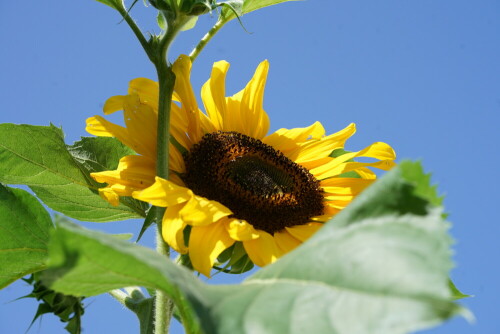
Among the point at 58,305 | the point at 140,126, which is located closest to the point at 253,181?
the point at 140,126

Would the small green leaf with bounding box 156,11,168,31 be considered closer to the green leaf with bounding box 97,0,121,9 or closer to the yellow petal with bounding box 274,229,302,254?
the green leaf with bounding box 97,0,121,9

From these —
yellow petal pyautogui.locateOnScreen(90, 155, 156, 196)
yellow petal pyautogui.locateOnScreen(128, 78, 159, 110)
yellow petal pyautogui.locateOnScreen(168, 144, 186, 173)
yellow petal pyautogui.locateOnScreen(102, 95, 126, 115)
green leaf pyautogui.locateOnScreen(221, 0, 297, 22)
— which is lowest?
yellow petal pyautogui.locateOnScreen(90, 155, 156, 196)

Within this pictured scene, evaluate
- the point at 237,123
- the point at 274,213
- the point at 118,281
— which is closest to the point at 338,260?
the point at 118,281

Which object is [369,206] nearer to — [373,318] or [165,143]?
[373,318]

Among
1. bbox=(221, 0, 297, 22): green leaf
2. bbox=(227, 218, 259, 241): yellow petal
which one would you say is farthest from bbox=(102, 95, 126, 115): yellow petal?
bbox=(227, 218, 259, 241): yellow petal

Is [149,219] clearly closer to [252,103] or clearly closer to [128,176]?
[128,176]
